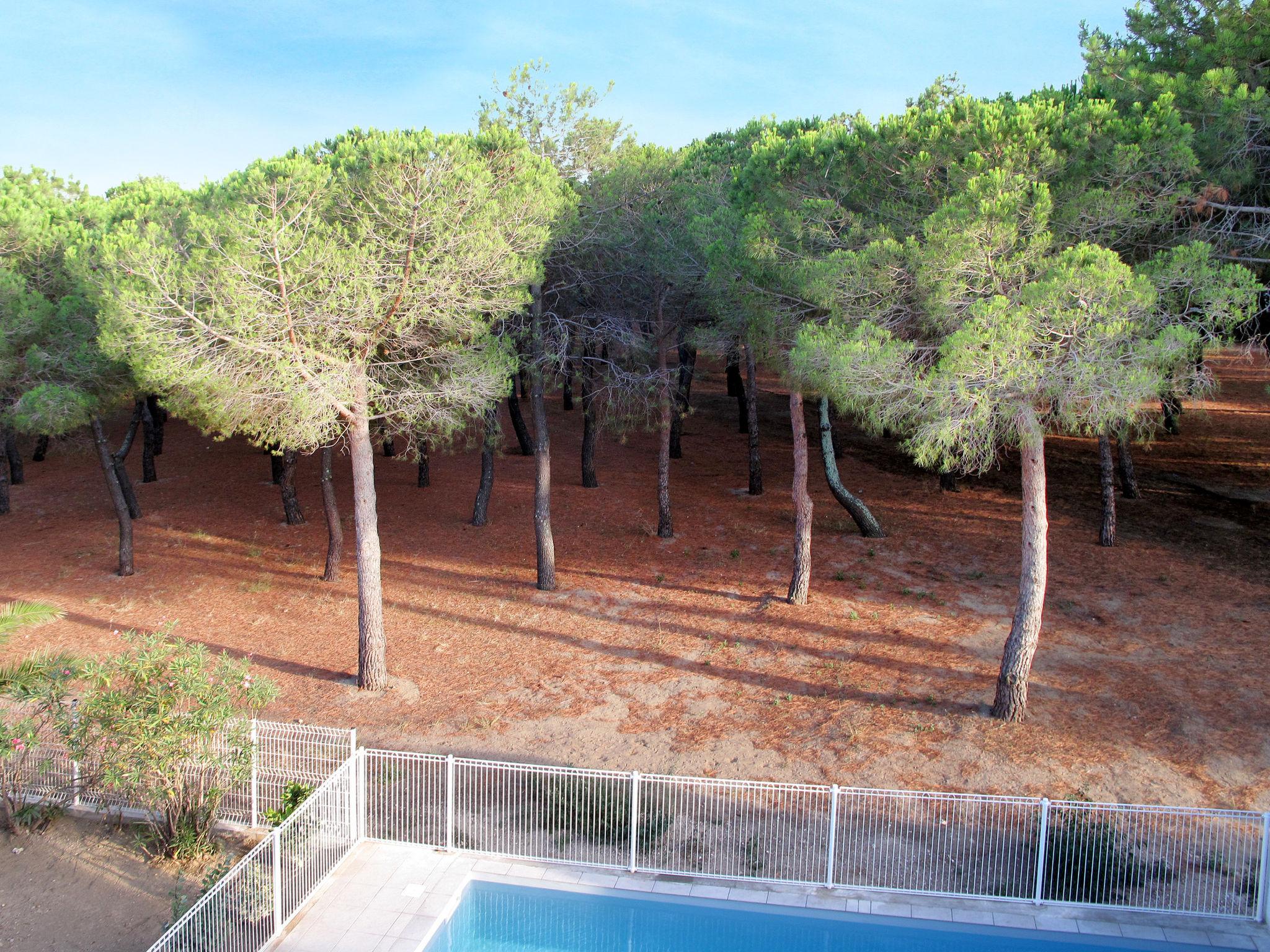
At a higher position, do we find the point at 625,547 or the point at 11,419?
the point at 11,419

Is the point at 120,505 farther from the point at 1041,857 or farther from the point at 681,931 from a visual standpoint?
the point at 1041,857

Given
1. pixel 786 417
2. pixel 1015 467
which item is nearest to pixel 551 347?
pixel 1015 467

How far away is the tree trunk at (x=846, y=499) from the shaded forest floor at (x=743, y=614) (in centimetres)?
72

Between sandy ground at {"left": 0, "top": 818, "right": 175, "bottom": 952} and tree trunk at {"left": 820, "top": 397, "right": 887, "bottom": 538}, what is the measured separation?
54.5ft

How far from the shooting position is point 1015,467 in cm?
2773

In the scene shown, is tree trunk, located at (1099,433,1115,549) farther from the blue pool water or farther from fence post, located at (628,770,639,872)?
fence post, located at (628,770,639,872)

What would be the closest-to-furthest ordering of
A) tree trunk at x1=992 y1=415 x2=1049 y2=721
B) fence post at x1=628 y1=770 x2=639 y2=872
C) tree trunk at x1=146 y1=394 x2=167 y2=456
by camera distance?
fence post at x1=628 y1=770 x2=639 y2=872, tree trunk at x1=992 y1=415 x2=1049 y2=721, tree trunk at x1=146 y1=394 x2=167 y2=456

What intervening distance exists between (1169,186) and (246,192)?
13.9 metres

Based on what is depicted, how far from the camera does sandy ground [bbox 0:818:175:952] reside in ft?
30.7

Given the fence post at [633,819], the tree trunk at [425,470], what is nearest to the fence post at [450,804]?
the fence post at [633,819]

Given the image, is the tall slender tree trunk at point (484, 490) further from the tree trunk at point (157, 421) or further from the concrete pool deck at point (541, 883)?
the concrete pool deck at point (541, 883)

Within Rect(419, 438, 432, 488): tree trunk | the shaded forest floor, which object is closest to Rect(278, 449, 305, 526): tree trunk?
the shaded forest floor

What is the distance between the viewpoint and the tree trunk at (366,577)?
50.5 feet

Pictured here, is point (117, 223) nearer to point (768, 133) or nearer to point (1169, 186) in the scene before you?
point (768, 133)
